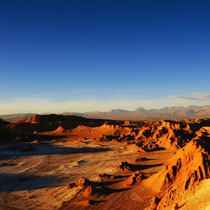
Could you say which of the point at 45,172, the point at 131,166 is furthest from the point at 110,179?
the point at 45,172

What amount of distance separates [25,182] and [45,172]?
2945 mm

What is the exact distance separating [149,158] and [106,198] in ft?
40.6

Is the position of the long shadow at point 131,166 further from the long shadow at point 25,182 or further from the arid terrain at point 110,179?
the long shadow at point 25,182

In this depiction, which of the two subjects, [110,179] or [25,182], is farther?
[25,182]

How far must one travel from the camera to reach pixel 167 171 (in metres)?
12.5

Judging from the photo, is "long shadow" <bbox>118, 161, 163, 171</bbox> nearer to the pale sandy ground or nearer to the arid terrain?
the arid terrain

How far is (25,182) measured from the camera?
→ 54.9 ft

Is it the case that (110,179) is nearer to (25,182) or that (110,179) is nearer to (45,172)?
(25,182)

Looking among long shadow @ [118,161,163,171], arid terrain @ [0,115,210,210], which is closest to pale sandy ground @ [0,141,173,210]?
arid terrain @ [0,115,210,210]

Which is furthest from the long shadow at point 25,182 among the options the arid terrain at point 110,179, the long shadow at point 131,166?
the long shadow at point 131,166

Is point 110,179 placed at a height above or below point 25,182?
above

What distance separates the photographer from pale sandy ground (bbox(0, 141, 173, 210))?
13.0m

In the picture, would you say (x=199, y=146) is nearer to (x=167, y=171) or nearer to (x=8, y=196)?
(x=167, y=171)

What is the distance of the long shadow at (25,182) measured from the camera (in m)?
15.4
